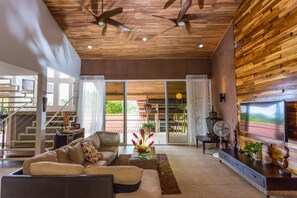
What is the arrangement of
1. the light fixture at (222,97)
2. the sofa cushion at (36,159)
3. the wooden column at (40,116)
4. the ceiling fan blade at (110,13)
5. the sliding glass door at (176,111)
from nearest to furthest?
the sofa cushion at (36,159) < the ceiling fan blade at (110,13) < the wooden column at (40,116) < the light fixture at (222,97) < the sliding glass door at (176,111)

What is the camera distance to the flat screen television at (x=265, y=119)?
3.38m

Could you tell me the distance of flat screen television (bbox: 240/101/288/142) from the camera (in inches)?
133

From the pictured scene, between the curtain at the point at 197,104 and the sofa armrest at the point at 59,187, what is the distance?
17.9ft

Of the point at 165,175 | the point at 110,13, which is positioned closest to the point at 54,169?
the point at 165,175

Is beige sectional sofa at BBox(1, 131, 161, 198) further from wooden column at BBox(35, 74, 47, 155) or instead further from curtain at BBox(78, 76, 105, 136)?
curtain at BBox(78, 76, 105, 136)

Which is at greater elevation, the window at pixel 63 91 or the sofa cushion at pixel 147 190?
the window at pixel 63 91

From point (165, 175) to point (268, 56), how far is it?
124 inches

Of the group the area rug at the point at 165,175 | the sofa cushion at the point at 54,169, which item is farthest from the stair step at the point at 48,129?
the sofa cushion at the point at 54,169

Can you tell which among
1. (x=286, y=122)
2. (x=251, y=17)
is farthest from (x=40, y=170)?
Answer: (x=251, y=17)

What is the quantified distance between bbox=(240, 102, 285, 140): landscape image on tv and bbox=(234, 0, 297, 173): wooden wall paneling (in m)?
0.13

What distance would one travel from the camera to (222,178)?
3881 millimetres

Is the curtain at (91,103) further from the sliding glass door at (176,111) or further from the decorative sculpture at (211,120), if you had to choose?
the decorative sculpture at (211,120)

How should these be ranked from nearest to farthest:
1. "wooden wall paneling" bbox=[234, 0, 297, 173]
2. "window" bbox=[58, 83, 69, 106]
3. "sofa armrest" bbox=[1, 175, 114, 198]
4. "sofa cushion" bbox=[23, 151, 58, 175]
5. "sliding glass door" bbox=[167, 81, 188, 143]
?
1. "sofa armrest" bbox=[1, 175, 114, 198]
2. "sofa cushion" bbox=[23, 151, 58, 175]
3. "wooden wall paneling" bbox=[234, 0, 297, 173]
4. "sliding glass door" bbox=[167, 81, 188, 143]
5. "window" bbox=[58, 83, 69, 106]

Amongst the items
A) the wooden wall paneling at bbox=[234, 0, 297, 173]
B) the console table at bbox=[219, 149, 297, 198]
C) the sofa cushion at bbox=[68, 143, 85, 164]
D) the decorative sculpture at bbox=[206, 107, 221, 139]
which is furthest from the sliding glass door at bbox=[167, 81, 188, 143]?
the sofa cushion at bbox=[68, 143, 85, 164]
